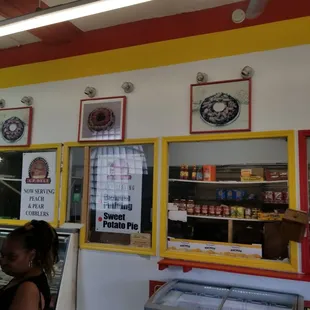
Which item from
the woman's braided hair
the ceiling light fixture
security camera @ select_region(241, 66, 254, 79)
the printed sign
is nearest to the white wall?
security camera @ select_region(241, 66, 254, 79)

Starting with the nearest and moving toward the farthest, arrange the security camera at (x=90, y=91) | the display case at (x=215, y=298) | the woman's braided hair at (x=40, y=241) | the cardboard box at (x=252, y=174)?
the woman's braided hair at (x=40, y=241), the display case at (x=215, y=298), the cardboard box at (x=252, y=174), the security camera at (x=90, y=91)

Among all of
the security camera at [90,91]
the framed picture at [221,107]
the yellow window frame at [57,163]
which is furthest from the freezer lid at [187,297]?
the security camera at [90,91]

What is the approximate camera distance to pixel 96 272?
332 centimetres

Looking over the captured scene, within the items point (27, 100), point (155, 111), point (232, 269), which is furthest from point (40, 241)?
point (27, 100)

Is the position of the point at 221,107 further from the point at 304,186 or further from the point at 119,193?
the point at 119,193

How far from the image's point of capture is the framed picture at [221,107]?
2.94 m

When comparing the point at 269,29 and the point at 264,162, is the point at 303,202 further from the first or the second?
the point at 269,29

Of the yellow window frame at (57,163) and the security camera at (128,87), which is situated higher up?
the security camera at (128,87)

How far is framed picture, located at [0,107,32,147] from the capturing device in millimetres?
3891

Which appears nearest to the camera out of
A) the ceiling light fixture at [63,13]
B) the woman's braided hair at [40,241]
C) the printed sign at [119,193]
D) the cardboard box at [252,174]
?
the woman's braided hair at [40,241]

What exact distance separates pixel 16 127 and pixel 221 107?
2.38m

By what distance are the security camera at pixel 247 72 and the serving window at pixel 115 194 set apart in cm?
100

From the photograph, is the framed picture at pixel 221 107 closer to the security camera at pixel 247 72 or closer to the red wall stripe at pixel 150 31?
the security camera at pixel 247 72

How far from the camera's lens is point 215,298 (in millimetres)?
2754
